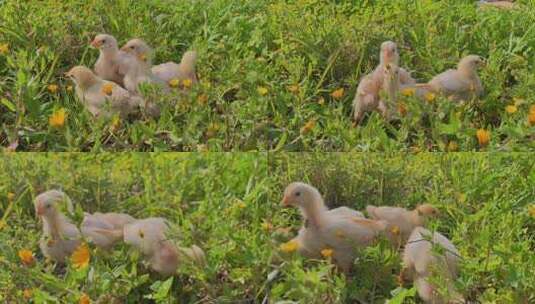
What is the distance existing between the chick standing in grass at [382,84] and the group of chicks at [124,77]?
0.62m

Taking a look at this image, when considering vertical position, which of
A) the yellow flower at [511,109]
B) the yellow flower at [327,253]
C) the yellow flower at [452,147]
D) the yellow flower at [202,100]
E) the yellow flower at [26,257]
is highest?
the yellow flower at [202,100]

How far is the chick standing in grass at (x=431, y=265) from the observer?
3154 millimetres

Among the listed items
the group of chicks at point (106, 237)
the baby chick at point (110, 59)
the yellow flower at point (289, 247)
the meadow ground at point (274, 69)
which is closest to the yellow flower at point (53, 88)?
the meadow ground at point (274, 69)

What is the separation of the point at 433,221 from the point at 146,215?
0.93 metres

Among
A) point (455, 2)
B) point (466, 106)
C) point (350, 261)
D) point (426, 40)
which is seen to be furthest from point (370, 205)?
point (455, 2)

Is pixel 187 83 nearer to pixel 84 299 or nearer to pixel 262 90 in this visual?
pixel 262 90

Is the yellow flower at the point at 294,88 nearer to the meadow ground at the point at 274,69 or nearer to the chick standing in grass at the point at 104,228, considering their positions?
the meadow ground at the point at 274,69

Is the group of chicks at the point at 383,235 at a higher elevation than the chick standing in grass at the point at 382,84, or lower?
lower

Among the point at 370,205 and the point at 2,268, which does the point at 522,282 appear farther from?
the point at 2,268

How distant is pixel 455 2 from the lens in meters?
4.81

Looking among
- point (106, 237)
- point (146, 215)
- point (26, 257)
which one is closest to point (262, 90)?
point (146, 215)

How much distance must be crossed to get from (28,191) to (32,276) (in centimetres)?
48

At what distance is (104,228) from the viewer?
3.41 metres

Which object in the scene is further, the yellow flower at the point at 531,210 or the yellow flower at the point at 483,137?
the yellow flower at the point at 483,137
